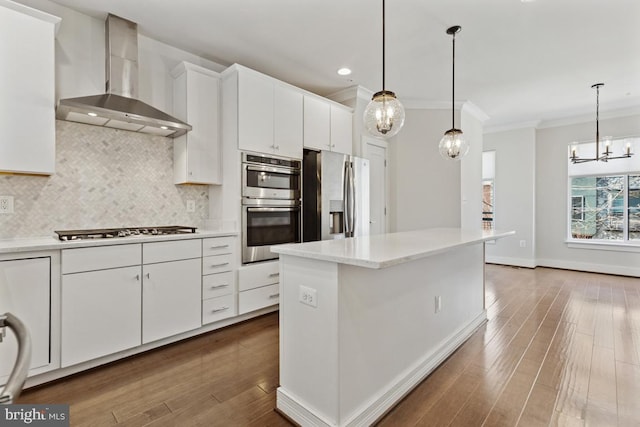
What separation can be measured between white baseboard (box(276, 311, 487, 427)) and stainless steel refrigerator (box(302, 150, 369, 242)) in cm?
183

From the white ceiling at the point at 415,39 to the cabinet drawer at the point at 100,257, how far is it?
190cm

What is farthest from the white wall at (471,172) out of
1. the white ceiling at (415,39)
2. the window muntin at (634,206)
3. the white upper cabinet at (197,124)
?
the white upper cabinet at (197,124)

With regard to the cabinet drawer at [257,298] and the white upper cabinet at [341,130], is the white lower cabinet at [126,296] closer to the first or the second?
the cabinet drawer at [257,298]

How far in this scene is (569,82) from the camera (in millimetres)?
4219

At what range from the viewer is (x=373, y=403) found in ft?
5.74

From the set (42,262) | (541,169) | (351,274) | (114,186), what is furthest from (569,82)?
(42,262)

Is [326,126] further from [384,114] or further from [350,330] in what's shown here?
[350,330]

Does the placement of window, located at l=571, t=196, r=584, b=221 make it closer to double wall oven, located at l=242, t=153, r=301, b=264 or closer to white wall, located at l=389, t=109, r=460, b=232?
white wall, located at l=389, t=109, r=460, b=232

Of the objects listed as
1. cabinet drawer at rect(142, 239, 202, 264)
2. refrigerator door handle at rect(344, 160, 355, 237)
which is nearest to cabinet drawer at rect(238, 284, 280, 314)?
cabinet drawer at rect(142, 239, 202, 264)

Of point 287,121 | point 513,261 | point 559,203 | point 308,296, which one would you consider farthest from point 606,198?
point 308,296

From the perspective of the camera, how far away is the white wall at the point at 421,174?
16.2 ft

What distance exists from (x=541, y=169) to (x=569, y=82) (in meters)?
2.36

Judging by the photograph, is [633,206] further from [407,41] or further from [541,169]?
[407,41]

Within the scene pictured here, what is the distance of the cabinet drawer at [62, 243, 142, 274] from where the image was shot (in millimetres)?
2160
